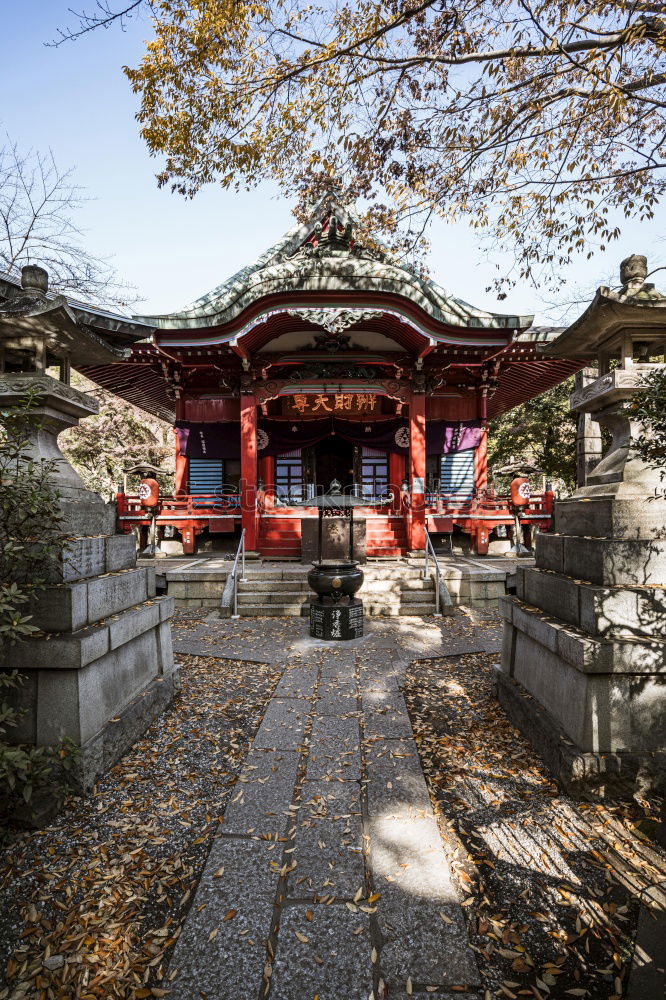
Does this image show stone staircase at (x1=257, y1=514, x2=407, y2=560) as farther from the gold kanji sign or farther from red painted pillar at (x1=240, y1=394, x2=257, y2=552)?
the gold kanji sign

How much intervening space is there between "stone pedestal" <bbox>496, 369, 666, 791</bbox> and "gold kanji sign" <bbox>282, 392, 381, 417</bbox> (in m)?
8.60

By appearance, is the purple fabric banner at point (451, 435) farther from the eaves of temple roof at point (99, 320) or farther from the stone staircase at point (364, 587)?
the eaves of temple roof at point (99, 320)

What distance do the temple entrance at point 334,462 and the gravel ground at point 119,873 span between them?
11557 mm

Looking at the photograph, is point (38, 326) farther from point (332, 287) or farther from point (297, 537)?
point (297, 537)

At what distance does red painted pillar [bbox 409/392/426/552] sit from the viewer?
1038 cm

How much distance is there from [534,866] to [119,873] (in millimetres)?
2122

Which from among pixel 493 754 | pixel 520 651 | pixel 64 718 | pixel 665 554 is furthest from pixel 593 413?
pixel 64 718

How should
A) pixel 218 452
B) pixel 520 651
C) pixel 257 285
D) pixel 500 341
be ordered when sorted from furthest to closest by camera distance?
pixel 218 452 < pixel 500 341 < pixel 257 285 < pixel 520 651

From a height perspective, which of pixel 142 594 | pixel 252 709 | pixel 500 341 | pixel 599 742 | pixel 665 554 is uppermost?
pixel 500 341

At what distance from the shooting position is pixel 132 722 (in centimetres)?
368

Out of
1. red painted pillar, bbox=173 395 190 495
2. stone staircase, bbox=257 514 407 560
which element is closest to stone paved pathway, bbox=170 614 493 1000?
stone staircase, bbox=257 514 407 560

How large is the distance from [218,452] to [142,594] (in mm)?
9115

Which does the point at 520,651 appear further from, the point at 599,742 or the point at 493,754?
the point at 599,742

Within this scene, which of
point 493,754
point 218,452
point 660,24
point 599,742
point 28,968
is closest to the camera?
point 28,968
